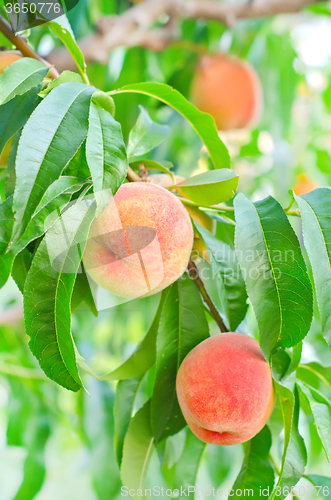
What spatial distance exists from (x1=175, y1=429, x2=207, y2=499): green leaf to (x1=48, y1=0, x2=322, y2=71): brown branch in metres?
0.93

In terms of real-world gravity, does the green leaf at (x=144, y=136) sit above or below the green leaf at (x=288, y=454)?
above

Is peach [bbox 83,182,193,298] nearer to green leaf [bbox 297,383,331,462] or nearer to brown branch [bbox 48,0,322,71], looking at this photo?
green leaf [bbox 297,383,331,462]

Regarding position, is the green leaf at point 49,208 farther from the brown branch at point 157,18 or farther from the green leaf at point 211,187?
the brown branch at point 157,18

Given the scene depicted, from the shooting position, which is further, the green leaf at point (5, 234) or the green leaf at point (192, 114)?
the green leaf at point (192, 114)

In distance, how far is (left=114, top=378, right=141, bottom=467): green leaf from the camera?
65 cm

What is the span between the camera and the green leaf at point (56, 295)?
45 centimetres

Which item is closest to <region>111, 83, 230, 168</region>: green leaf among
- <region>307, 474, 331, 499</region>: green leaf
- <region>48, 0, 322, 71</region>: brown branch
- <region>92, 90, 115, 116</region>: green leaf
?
<region>92, 90, 115, 116</region>: green leaf

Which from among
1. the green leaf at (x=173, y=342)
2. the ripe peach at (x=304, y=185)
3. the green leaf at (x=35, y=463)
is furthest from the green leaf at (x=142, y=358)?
the ripe peach at (x=304, y=185)

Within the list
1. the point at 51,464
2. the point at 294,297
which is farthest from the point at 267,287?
the point at 51,464

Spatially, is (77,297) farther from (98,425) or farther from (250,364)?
(98,425)

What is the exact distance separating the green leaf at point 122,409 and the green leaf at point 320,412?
0.85ft

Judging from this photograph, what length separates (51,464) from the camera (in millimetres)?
2211

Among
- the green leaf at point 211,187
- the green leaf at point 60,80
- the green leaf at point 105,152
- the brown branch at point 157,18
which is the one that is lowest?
the green leaf at point 211,187

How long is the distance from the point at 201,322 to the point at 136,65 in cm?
113
